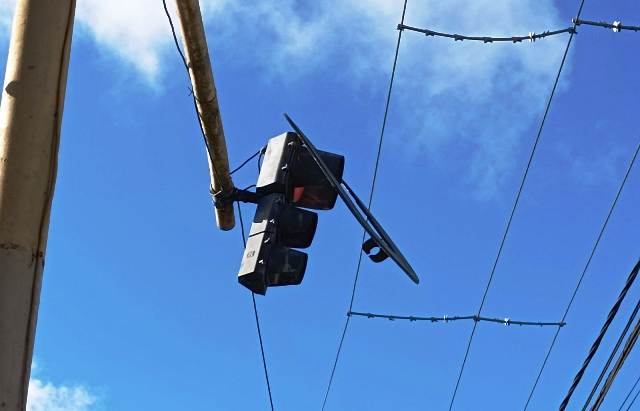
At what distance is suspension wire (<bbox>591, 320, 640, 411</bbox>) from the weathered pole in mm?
3454

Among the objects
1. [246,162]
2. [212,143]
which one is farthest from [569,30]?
[212,143]

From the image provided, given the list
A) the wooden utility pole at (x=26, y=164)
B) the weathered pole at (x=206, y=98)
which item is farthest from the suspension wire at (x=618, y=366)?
the wooden utility pole at (x=26, y=164)

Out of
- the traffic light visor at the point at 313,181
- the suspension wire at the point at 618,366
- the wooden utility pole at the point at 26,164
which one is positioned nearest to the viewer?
the wooden utility pole at the point at 26,164

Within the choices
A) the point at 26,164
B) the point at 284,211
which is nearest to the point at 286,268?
the point at 284,211

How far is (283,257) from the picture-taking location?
5.43m

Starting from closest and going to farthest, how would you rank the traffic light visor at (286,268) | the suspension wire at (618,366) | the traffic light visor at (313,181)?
1. the traffic light visor at (286,268)
2. the traffic light visor at (313,181)
3. the suspension wire at (618,366)

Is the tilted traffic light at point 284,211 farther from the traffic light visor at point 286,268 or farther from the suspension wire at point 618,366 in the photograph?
the suspension wire at point 618,366

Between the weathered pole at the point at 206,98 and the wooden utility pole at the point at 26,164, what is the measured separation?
1621 millimetres

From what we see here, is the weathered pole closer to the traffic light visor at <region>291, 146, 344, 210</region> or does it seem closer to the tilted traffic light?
the tilted traffic light

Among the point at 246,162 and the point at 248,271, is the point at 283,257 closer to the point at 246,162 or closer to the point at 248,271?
the point at 248,271

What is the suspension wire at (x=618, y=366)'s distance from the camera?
A: 329 inches

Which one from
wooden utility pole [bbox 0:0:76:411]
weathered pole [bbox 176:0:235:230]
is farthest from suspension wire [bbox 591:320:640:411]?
wooden utility pole [bbox 0:0:76:411]

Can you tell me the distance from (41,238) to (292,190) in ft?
6.99

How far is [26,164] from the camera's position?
3.77 metres
